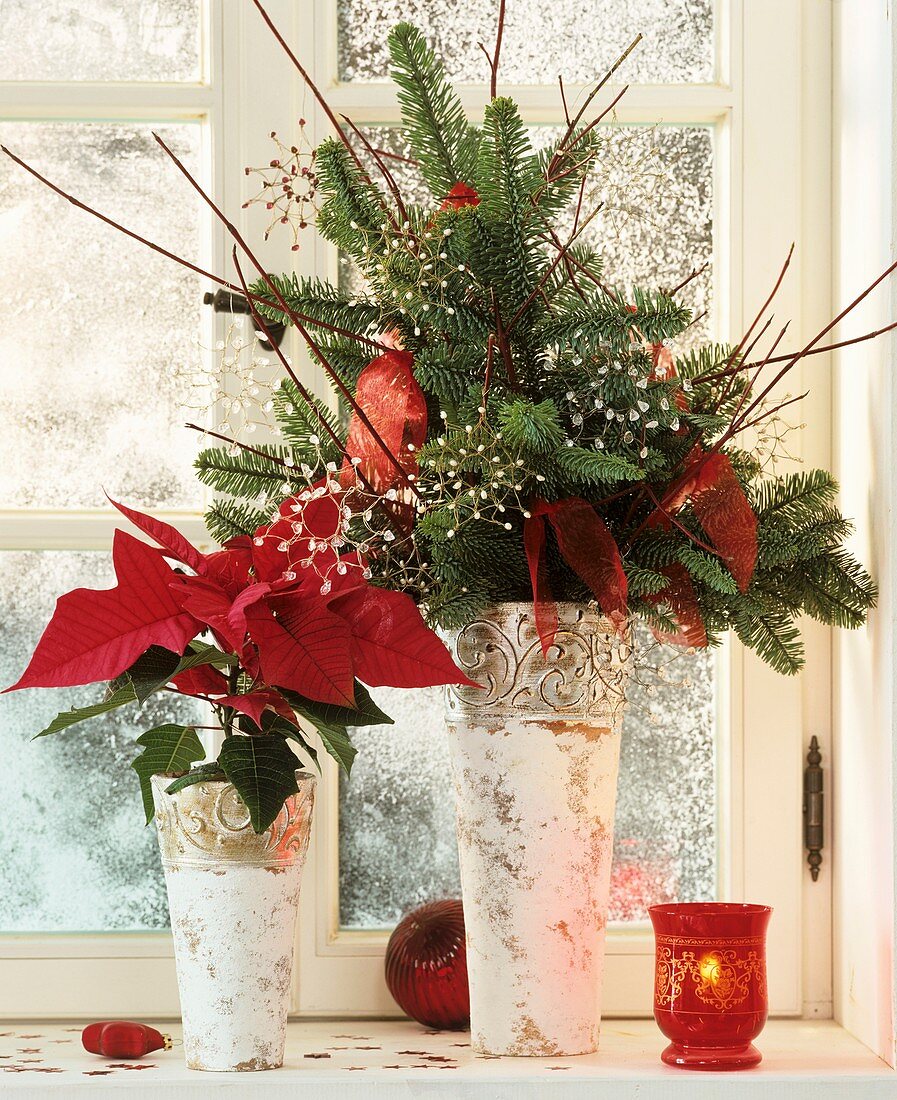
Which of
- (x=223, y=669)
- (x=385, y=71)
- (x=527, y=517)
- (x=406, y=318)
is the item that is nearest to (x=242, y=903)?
(x=223, y=669)

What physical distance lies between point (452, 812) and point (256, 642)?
0.39 metres

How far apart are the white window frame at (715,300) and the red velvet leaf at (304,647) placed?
324 millimetres

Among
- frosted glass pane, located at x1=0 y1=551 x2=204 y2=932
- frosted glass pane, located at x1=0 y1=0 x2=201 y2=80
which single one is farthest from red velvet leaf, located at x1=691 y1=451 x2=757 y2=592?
frosted glass pane, located at x1=0 y1=0 x2=201 y2=80

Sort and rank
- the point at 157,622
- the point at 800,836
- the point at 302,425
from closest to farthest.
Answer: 1. the point at 157,622
2. the point at 302,425
3. the point at 800,836

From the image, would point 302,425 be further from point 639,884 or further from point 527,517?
point 639,884

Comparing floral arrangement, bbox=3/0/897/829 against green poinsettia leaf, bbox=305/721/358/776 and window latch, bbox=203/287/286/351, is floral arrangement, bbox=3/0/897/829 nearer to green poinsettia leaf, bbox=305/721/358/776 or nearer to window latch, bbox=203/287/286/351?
green poinsettia leaf, bbox=305/721/358/776

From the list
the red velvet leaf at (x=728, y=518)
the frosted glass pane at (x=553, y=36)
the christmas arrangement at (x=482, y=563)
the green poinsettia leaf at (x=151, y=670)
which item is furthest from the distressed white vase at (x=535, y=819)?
the frosted glass pane at (x=553, y=36)

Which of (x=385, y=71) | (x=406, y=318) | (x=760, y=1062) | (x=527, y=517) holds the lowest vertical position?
(x=760, y=1062)

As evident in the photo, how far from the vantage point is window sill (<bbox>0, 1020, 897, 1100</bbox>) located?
0.84m

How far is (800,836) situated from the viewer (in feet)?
3.59

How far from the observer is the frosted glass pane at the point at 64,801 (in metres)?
1.12

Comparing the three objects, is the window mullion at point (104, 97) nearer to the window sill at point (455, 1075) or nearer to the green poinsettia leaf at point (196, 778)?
the green poinsettia leaf at point (196, 778)

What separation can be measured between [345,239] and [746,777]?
60cm

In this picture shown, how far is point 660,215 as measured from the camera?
3.79 ft
